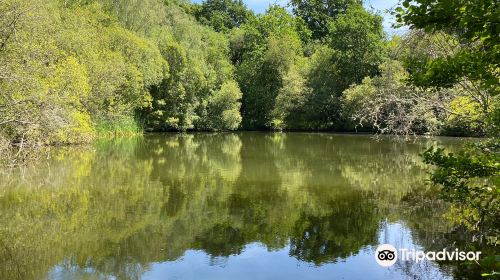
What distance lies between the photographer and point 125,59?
122 feet

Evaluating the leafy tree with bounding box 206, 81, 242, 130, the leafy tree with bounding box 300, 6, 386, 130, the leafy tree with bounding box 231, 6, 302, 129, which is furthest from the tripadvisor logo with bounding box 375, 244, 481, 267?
the leafy tree with bounding box 231, 6, 302, 129

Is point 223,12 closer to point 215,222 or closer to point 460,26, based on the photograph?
point 215,222

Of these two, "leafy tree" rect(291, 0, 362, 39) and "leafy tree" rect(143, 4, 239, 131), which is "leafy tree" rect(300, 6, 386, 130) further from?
"leafy tree" rect(291, 0, 362, 39)

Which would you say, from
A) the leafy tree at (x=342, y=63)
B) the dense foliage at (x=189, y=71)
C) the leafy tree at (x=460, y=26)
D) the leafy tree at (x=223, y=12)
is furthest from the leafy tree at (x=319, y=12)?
the leafy tree at (x=460, y=26)

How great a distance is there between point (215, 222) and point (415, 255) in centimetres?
445

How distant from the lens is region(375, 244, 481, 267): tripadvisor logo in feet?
26.6

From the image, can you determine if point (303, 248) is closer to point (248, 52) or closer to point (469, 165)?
point (469, 165)

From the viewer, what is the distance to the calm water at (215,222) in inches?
314

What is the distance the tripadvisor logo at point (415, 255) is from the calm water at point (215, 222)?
21 cm

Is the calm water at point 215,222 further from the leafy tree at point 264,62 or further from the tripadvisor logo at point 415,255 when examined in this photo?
the leafy tree at point 264,62

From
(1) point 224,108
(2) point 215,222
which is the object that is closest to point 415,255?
(2) point 215,222

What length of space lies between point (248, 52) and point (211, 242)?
4946 centimetres

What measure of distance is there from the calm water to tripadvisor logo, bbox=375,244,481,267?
21cm

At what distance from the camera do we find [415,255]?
843cm
